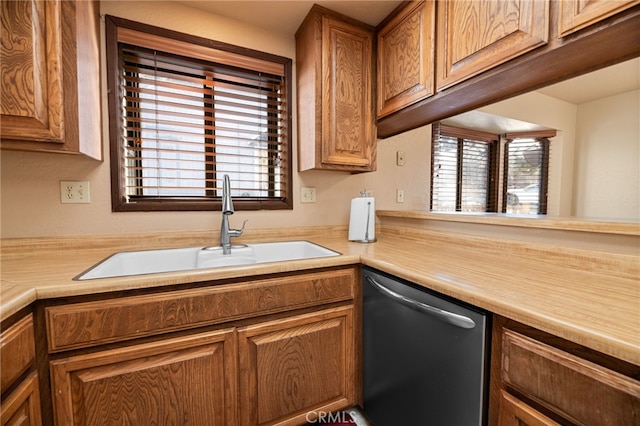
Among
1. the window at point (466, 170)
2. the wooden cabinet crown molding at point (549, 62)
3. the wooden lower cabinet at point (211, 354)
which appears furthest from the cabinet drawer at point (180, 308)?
the window at point (466, 170)

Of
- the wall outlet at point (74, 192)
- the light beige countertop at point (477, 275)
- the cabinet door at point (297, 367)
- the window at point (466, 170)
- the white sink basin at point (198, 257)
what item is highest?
the window at point (466, 170)

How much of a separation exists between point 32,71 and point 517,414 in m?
1.78

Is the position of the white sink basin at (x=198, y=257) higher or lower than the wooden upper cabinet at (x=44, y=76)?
lower

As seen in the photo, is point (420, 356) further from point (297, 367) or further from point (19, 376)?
point (19, 376)

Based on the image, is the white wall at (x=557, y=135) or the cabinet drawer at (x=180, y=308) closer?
the cabinet drawer at (x=180, y=308)

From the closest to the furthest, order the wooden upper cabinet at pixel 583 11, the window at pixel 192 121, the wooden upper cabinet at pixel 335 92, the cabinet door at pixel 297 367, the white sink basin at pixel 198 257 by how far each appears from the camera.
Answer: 1. the wooden upper cabinet at pixel 583 11
2. the cabinet door at pixel 297 367
3. the white sink basin at pixel 198 257
4. the window at pixel 192 121
5. the wooden upper cabinet at pixel 335 92

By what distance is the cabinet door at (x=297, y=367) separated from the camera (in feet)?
3.32

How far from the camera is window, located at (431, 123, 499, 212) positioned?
2828 millimetres

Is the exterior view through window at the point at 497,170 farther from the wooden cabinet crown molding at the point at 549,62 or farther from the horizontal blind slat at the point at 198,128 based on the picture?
the horizontal blind slat at the point at 198,128

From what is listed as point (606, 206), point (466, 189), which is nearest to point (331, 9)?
point (466, 189)

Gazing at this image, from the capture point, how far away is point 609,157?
2980 millimetres

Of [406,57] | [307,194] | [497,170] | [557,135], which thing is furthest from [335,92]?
[557,135]

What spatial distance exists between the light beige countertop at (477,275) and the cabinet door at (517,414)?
213mm

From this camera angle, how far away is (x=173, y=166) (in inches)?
57.2
